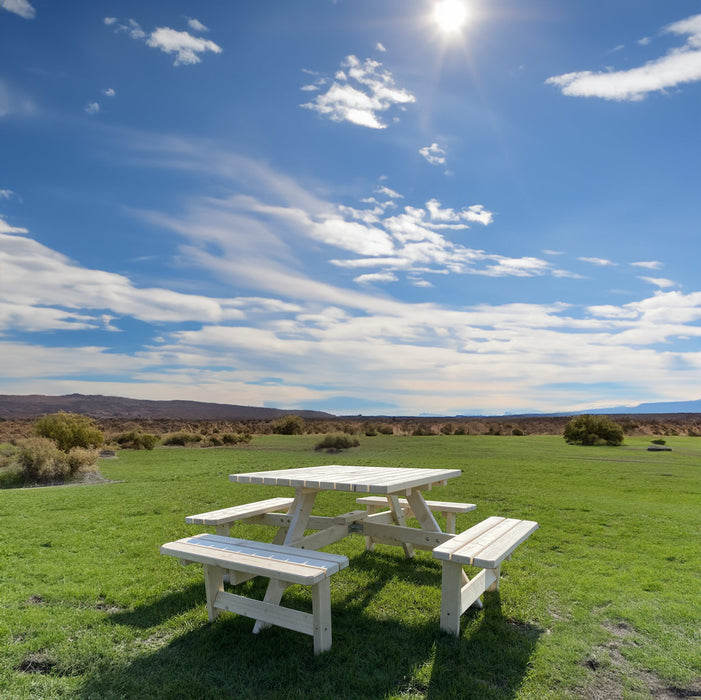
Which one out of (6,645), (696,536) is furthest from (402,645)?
(696,536)

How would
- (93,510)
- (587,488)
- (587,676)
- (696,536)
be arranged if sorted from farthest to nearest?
(587,488) < (93,510) < (696,536) < (587,676)

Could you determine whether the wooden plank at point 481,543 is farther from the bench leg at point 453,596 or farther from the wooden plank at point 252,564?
the wooden plank at point 252,564

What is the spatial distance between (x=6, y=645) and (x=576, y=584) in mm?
5417

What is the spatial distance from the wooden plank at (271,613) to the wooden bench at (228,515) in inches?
49.2

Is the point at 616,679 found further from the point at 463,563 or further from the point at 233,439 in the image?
the point at 233,439

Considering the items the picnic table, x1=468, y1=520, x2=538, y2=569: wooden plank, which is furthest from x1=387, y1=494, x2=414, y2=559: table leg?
x1=468, y1=520, x2=538, y2=569: wooden plank

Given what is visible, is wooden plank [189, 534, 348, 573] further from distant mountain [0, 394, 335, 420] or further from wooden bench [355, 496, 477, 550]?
distant mountain [0, 394, 335, 420]

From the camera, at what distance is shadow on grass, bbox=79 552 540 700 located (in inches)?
129

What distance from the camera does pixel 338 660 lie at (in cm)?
362

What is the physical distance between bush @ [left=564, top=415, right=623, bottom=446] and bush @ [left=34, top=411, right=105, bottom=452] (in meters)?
24.3

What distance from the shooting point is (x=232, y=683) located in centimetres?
336

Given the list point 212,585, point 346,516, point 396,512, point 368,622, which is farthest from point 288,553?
point 396,512

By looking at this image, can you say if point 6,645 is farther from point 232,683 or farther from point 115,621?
point 232,683

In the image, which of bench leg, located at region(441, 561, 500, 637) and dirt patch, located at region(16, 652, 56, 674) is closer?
dirt patch, located at region(16, 652, 56, 674)
